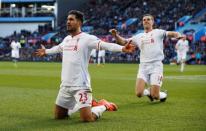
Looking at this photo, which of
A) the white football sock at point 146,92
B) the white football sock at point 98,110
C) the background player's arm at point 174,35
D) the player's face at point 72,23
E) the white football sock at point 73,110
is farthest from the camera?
the white football sock at point 146,92

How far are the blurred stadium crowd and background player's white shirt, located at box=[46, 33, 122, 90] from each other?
37.9 metres

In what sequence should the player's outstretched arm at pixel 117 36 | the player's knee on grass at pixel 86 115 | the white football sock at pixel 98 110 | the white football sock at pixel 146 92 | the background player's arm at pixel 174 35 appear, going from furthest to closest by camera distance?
the white football sock at pixel 146 92 < the background player's arm at pixel 174 35 < the player's outstretched arm at pixel 117 36 < the white football sock at pixel 98 110 < the player's knee on grass at pixel 86 115

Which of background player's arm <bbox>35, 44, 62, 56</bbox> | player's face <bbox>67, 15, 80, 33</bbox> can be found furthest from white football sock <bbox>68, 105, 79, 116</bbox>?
player's face <bbox>67, 15, 80, 33</bbox>

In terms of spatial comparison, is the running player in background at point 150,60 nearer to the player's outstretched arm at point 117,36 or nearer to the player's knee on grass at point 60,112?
the player's outstretched arm at point 117,36

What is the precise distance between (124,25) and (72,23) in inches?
1936

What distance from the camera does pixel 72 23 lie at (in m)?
10.4

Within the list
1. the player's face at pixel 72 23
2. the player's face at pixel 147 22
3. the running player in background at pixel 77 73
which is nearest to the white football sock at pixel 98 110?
the running player in background at pixel 77 73

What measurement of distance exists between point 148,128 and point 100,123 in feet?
3.52

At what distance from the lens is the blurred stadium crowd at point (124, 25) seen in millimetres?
50938

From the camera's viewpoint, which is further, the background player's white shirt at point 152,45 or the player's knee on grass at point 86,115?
the background player's white shirt at point 152,45

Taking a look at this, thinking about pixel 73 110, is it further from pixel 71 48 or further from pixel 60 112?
pixel 71 48

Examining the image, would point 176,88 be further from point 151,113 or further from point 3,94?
point 151,113

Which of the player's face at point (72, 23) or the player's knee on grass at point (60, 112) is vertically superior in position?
the player's face at point (72, 23)

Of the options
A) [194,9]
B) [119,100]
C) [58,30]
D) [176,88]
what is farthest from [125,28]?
[119,100]
